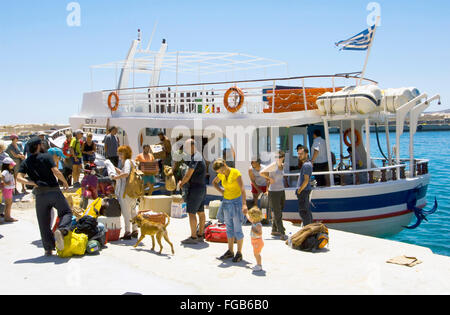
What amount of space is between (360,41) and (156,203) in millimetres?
6695

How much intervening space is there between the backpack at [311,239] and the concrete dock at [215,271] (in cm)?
16

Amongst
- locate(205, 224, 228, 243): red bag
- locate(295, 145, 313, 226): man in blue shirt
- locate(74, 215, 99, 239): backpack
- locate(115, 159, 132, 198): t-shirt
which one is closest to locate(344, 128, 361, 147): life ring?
locate(295, 145, 313, 226): man in blue shirt

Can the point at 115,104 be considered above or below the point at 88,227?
above

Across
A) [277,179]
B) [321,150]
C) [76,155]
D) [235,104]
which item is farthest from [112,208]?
[76,155]

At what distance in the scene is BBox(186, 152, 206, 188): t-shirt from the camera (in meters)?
7.20

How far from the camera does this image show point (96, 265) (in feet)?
19.9

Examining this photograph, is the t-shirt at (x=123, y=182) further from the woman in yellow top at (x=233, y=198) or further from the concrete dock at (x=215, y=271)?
the woman in yellow top at (x=233, y=198)

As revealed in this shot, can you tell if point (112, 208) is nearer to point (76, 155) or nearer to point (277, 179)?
point (277, 179)

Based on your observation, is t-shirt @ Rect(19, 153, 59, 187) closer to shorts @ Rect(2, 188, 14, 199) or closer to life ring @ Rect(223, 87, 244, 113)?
shorts @ Rect(2, 188, 14, 199)

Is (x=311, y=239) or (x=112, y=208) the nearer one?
(x=311, y=239)

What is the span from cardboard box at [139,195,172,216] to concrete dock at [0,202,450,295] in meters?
1.98

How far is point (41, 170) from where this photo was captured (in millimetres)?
6184

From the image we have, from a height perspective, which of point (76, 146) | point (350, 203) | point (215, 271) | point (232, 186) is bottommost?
point (215, 271)
